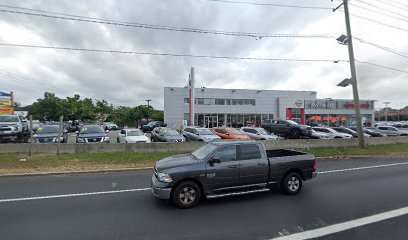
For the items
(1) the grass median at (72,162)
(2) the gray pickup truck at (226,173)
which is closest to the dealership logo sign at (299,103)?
(1) the grass median at (72,162)

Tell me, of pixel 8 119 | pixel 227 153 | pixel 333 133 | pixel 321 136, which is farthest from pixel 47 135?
pixel 333 133

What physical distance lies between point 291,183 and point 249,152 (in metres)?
1.61

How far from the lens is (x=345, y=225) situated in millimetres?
5164

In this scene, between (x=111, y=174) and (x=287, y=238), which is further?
(x=111, y=174)

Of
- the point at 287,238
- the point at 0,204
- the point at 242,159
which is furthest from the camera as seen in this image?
the point at 242,159

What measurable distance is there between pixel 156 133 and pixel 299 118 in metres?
37.7

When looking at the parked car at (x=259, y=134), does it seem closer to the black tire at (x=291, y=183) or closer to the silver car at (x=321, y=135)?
the silver car at (x=321, y=135)

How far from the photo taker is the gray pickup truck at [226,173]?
6203 mm

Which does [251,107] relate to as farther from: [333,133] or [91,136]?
[91,136]

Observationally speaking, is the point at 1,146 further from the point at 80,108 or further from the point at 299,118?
the point at 299,118

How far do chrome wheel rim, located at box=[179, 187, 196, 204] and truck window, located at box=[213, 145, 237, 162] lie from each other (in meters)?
1.08

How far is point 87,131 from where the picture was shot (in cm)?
1633

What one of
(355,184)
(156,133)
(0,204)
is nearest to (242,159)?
(355,184)

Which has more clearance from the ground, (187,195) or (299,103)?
(299,103)
